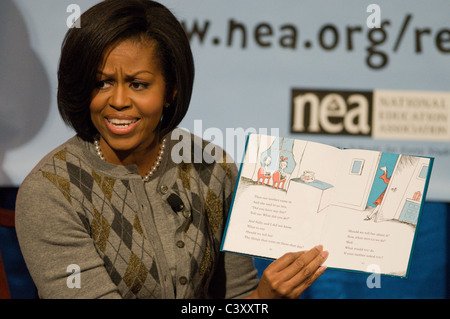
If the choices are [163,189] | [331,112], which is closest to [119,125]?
[163,189]

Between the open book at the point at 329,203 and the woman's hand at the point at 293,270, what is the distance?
18 millimetres

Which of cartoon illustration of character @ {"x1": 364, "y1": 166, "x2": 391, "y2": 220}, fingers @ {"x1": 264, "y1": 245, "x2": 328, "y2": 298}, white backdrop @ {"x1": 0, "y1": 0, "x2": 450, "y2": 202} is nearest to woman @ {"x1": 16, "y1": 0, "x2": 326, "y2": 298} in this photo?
fingers @ {"x1": 264, "y1": 245, "x2": 328, "y2": 298}

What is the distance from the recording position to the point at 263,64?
7.38ft

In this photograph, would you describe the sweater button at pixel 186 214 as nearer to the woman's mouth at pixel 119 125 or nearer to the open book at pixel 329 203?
the open book at pixel 329 203

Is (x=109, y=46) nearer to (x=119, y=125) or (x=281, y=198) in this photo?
(x=119, y=125)

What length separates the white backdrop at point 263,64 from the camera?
2.21m

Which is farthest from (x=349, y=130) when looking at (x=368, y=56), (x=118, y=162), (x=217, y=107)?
(x=118, y=162)

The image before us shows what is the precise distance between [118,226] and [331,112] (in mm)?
1234

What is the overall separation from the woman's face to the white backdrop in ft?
2.76

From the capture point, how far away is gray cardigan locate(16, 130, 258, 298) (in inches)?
50.2

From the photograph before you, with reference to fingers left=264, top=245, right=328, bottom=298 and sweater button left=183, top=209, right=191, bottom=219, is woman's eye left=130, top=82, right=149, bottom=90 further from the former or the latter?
fingers left=264, top=245, right=328, bottom=298

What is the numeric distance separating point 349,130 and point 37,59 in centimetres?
135

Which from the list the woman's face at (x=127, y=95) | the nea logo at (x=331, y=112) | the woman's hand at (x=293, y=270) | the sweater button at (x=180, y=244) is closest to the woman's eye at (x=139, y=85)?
the woman's face at (x=127, y=95)
